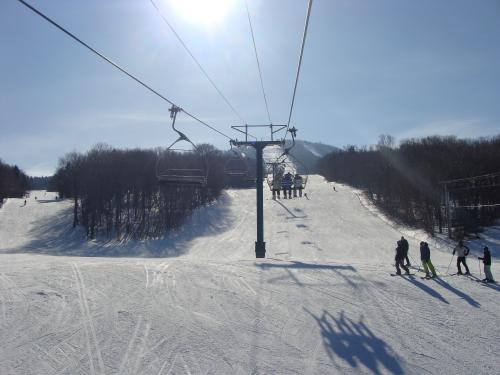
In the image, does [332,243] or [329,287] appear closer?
[329,287]

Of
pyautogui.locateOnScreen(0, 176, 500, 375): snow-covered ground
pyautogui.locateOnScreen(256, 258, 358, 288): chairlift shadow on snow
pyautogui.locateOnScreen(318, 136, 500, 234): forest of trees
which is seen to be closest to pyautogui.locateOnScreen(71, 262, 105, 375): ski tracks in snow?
pyautogui.locateOnScreen(0, 176, 500, 375): snow-covered ground

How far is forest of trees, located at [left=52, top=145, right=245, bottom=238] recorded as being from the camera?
6138cm

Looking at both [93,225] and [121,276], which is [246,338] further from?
[93,225]

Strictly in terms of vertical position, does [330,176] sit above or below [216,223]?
above

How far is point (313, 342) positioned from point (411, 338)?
2380 mm

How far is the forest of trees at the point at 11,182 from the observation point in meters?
92.6

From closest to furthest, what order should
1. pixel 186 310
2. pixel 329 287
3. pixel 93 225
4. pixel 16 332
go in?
1. pixel 16 332
2. pixel 186 310
3. pixel 329 287
4. pixel 93 225

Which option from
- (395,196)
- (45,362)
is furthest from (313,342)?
(395,196)

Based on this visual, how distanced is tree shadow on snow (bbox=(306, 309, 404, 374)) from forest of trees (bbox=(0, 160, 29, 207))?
91.1 meters

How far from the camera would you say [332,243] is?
40750mm

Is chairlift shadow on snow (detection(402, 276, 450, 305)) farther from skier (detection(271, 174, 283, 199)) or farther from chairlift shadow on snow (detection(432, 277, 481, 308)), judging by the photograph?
skier (detection(271, 174, 283, 199))

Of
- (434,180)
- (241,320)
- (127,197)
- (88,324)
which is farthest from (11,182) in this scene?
(241,320)

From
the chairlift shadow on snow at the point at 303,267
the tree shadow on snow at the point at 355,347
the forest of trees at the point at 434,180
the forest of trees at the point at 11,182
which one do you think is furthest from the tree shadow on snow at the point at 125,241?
the tree shadow on snow at the point at 355,347

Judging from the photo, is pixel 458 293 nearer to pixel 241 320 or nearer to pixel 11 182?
pixel 241 320
